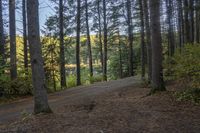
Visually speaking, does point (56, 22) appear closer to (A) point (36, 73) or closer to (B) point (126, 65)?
(B) point (126, 65)

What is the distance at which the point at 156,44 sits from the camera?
1266 centimetres

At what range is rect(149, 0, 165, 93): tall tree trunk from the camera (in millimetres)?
12587

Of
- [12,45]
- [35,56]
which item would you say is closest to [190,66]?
A: [35,56]

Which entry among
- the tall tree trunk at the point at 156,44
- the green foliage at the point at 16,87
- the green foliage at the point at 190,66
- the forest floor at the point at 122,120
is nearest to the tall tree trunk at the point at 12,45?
the green foliage at the point at 16,87

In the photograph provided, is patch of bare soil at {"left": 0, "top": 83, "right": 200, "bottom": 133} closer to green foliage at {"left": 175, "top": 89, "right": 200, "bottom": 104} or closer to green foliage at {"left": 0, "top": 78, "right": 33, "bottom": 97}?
green foliage at {"left": 175, "top": 89, "right": 200, "bottom": 104}

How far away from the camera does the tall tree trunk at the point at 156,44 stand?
12.6 meters

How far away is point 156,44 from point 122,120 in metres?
5.08

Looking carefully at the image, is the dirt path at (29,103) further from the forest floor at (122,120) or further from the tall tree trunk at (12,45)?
the tall tree trunk at (12,45)

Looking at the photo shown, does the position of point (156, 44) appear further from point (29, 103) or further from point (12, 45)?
point (12, 45)

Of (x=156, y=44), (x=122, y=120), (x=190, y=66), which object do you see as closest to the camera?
(x=122, y=120)

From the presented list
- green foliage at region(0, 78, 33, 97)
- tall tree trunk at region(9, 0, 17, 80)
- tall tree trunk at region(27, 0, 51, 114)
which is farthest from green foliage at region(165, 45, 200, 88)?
tall tree trunk at region(9, 0, 17, 80)

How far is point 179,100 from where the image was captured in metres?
10.9

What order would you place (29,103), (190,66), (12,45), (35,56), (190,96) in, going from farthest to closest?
(12,45)
(29,103)
(190,66)
(190,96)
(35,56)

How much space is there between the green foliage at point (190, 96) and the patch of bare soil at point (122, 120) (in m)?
0.49
